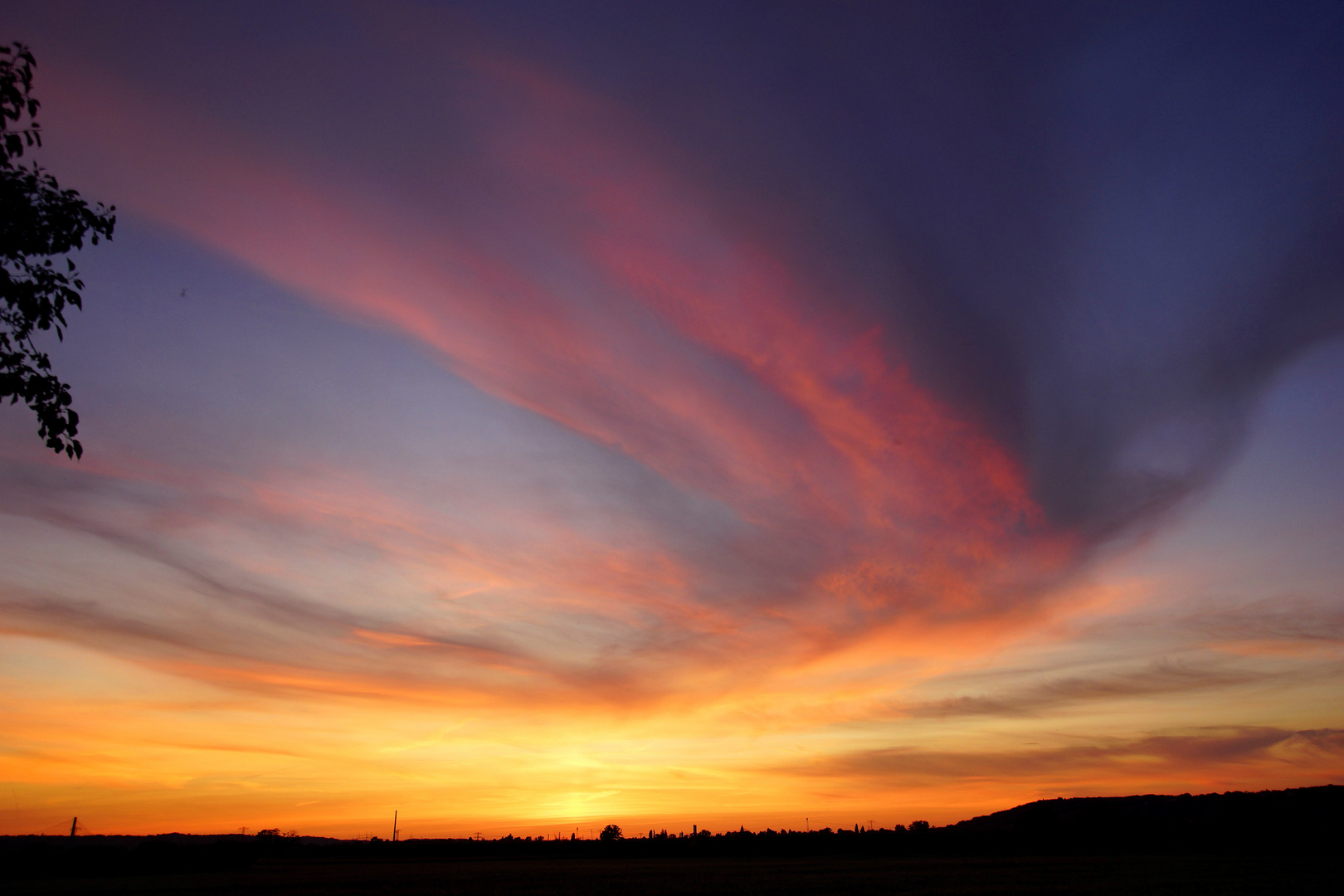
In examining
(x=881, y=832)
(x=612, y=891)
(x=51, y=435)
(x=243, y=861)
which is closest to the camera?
(x=51, y=435)

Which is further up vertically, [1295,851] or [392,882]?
[392,882]

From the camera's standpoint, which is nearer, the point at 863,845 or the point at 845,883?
the point at 845,883

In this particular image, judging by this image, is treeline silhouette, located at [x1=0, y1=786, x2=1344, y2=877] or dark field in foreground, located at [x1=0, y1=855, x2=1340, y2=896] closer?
dark field in foreground, located at [x1=0, y1=855, x2=1340, y2=896]

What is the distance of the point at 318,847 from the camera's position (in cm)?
18525

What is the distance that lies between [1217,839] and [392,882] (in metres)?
137

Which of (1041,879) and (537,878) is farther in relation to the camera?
(537,878)

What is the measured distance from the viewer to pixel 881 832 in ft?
606

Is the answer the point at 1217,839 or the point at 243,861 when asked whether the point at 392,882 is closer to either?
the point at 243,861

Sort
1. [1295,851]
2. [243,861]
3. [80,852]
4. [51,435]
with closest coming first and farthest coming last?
[51,435]
[80,852]
[243,861]
[1295,851]

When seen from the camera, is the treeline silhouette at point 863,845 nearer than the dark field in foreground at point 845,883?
No

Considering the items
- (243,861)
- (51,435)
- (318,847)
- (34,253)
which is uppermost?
(34,253)

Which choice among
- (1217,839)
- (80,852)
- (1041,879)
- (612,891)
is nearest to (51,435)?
(612,891)

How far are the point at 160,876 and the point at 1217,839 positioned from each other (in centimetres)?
15757

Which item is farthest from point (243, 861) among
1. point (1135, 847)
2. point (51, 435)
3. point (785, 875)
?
point (1135, 847)
